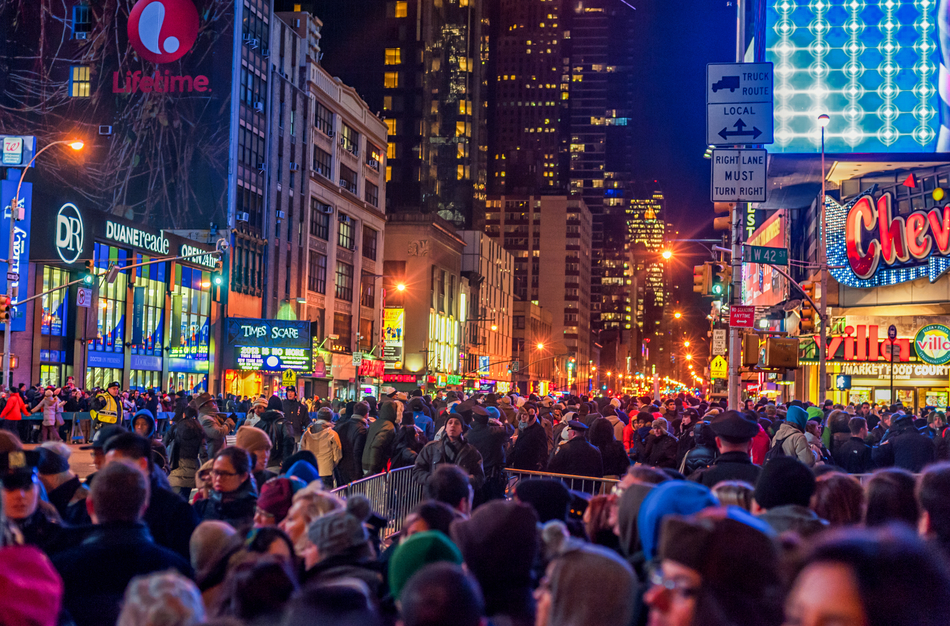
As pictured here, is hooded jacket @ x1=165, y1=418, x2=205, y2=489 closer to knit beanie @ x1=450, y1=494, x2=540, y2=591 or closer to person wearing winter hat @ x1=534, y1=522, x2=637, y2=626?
knit beanie @ x1=450, y1=494, x2=540, y2=591

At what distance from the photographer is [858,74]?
60.0m

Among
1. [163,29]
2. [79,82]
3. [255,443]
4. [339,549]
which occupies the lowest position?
[339,549]

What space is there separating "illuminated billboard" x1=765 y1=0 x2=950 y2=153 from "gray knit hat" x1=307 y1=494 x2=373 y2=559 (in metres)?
58.2

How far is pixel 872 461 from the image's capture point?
→ 1470 centimetres

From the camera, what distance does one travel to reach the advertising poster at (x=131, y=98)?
59406 mm

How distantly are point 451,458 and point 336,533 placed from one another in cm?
719

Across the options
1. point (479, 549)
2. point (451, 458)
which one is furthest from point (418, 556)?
point (451, 458)

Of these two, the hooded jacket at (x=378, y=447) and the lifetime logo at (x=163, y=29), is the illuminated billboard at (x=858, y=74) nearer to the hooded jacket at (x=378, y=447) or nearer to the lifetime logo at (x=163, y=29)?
the lifetime logo at (x=163, y=29)

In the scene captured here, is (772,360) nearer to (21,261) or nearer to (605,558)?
(605,558)

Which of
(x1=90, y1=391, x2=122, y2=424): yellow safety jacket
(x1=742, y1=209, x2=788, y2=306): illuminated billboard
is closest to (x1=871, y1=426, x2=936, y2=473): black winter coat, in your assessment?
(x1=90, y1=391, x2=122, y2=424): yellow safety jacket

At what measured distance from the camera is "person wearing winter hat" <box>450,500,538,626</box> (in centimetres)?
432

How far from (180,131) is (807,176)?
3911 centimetres

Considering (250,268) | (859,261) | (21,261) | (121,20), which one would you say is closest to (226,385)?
(250,268)

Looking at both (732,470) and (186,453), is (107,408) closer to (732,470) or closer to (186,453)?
(186,453)
